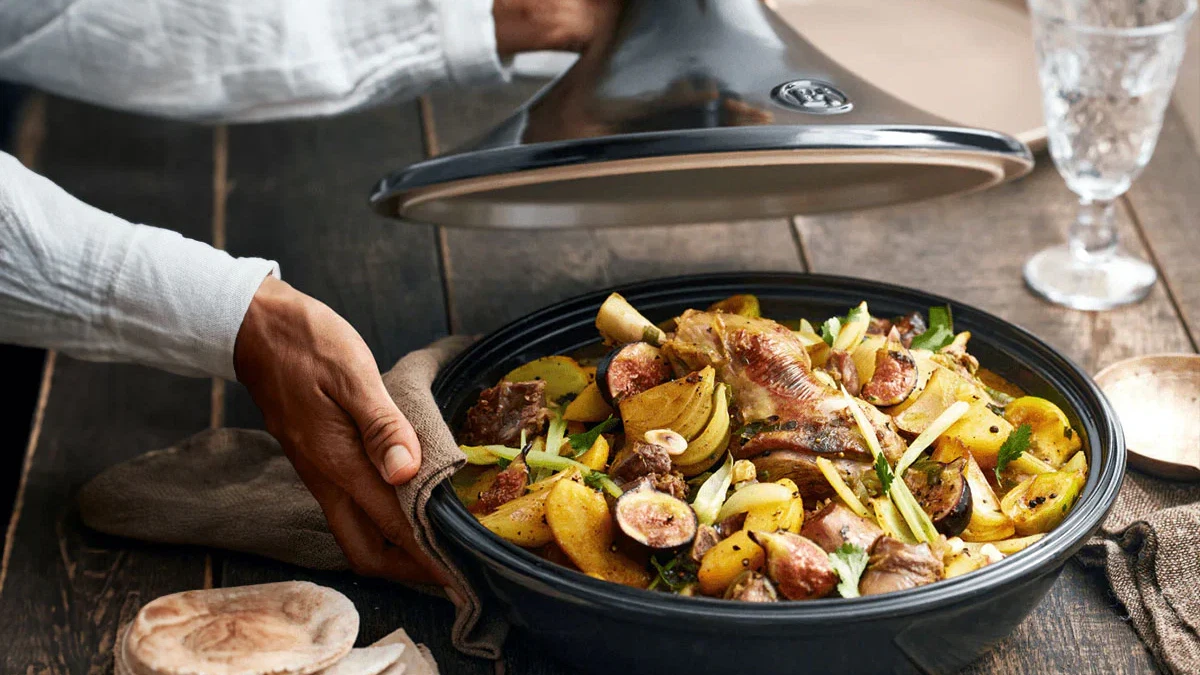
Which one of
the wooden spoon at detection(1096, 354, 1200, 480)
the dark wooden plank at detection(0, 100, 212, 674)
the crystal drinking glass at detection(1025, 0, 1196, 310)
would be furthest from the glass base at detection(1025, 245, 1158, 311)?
the dark wooden plank at detection(0, 100, 212, 674)

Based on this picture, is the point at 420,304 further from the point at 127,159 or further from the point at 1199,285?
the point at 1199,285

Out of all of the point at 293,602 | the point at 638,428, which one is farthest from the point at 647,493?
the point at 293,602

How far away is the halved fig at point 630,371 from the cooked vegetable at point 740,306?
29cm

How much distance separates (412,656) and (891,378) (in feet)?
2.84

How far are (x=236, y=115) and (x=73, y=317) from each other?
0.98m

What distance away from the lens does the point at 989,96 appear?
3.18 m

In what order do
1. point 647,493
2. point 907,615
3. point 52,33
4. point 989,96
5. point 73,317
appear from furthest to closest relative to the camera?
point 989,96 < point 52,33 < point 73,317 < point 647,493 < point 907,615

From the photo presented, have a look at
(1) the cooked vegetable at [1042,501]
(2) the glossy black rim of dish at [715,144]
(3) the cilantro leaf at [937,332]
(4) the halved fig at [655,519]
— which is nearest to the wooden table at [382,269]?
(1) the cooked vegetable at [1042,501]

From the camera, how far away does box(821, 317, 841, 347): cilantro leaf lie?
213 centimetres

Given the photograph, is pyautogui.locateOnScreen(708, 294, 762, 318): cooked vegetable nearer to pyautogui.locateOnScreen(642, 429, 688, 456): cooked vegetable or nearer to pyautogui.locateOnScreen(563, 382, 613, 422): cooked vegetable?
pyautogui.locateOnScreen(563, 382, 613, 422): cooked vegetable

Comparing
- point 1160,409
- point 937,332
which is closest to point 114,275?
point 937,332

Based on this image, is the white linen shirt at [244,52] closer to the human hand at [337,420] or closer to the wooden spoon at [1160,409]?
the human hand at [337,420]

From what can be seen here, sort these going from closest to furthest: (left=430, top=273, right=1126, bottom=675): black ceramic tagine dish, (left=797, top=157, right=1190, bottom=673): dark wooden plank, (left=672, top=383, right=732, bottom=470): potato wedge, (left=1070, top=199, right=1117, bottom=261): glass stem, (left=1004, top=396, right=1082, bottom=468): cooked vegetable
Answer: (left=430, top=273, right=1126, bottom=675): black ceramic tagine dish
(left=672, top=383, right=732, bottom=470): potato wedge
(left=1004, top=396, right=1082, bottom=468): cooked vegetable
(left=797, top=157, right=1190, bottom=673): dark wooden plank
(left=1070, top=199, right=1117, bottom=261): glass stem

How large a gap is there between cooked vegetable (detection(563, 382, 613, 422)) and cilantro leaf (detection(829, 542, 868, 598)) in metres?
0.52
